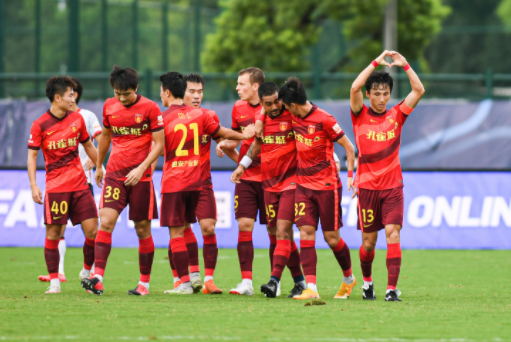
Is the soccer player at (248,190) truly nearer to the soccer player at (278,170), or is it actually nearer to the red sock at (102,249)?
the soccer player at (278,170)

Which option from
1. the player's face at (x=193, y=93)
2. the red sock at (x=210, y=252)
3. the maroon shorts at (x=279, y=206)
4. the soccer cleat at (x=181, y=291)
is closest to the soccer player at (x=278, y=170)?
the maroon shorts at (x=279, y=206)

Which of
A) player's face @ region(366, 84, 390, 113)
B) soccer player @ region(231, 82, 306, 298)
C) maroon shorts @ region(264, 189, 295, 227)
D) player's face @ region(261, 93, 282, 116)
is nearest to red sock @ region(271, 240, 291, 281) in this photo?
soccer player @ region(231, 82, 306, 298)

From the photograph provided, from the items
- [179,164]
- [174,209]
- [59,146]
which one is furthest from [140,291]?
[59,146]

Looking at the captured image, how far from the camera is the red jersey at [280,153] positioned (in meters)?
8.12

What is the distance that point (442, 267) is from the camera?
11297mm

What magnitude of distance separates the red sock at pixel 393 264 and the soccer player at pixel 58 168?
3.13 metres

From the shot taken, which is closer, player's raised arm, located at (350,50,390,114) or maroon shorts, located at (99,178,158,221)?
player's raised arm, located at (350,50,390,114)

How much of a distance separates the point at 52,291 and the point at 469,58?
158ft

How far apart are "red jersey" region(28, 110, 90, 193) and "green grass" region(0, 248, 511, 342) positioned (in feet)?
3.70

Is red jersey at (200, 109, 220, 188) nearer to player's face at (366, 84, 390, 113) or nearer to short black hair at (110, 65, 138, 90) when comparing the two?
short black hair at (110, 65, 138, 90)

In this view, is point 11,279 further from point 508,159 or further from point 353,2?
point 353,2

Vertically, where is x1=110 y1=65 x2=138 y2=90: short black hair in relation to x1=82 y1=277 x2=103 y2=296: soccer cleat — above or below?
above

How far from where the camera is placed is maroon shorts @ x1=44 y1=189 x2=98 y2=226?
832 centimetres

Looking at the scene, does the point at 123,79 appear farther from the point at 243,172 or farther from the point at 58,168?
the point at 243,172
